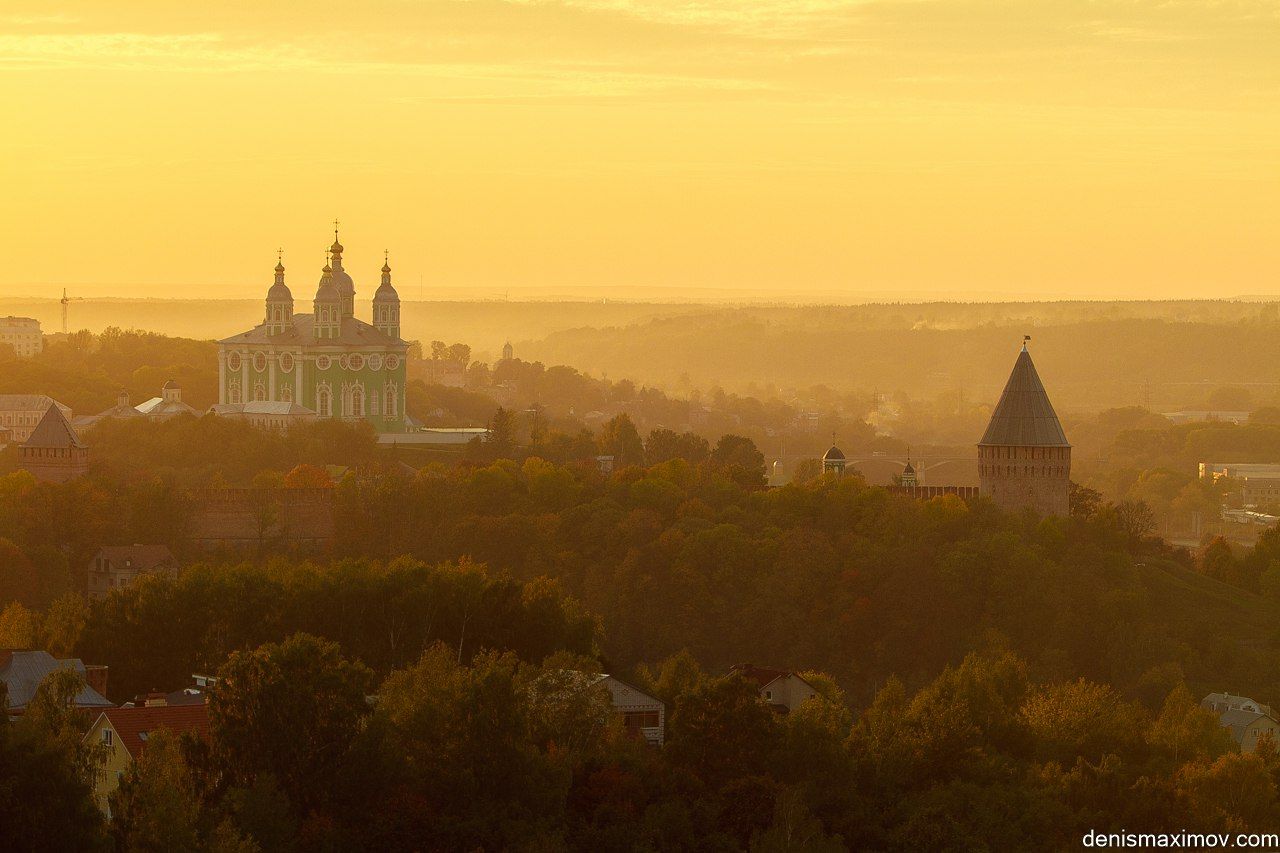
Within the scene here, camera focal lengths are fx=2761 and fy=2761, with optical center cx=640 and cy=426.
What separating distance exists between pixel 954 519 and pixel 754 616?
898 centimetres

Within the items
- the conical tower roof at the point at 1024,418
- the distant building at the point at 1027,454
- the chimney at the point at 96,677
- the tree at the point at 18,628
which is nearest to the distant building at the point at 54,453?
the distant building at the point at 1027,454

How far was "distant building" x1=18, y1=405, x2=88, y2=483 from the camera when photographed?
10088 cm

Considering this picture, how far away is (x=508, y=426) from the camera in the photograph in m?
118

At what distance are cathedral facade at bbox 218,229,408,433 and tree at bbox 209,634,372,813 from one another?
7304cm

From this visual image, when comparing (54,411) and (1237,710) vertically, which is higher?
(54,411)

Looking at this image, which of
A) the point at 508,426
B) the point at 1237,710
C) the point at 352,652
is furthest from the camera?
the point at 508,426

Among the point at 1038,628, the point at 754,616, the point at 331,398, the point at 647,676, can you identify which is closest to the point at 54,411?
the point at 331,398

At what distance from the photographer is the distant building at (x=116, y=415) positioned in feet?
389

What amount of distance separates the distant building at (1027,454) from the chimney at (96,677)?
40371 mm

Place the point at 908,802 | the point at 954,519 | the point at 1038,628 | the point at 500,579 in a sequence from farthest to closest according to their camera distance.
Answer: the point at 954,519, the point at 1038,628, the point at 500,579, the point at 908,802

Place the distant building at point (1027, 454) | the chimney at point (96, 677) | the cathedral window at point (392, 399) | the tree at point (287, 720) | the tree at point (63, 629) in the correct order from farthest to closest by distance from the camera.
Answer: the cathedral window at point (392, 399), the distant building at point (1027, 454), the tree at point (63, 629), the chimney at point (96, 677), the tree at point (287, 720)

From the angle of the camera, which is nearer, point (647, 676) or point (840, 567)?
point (647, 676)

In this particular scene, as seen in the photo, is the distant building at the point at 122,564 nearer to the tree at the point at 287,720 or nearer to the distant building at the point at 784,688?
the distant building at the point at 784,688

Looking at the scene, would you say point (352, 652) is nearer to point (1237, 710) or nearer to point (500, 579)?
point (500, 579)
